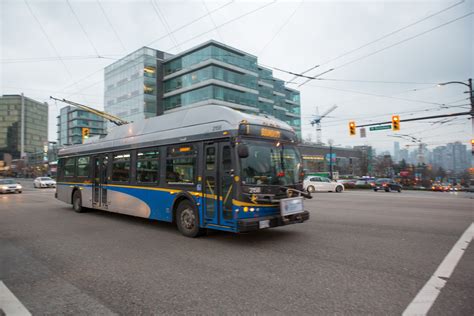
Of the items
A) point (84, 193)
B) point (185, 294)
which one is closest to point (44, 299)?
point (185, 294)

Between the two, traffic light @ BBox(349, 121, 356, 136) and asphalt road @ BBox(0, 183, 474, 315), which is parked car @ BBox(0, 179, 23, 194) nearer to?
asphalt road @ BBox(0, 183, 474, 315)

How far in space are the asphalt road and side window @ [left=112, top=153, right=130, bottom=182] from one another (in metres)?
2.19

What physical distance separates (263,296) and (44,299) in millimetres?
2870

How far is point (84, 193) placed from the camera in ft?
39.5

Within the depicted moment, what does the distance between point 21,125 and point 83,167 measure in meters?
133

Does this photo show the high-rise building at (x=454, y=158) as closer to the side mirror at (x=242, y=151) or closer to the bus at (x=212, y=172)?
the bus at (x=212, y=172)

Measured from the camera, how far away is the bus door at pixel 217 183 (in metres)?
6.46

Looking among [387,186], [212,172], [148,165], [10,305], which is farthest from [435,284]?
[387,186]

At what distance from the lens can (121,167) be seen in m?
10.1

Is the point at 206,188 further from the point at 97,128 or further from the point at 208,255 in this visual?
the point at 97,128

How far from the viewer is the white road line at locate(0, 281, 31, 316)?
334 cm

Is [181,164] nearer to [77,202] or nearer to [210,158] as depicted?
[210,158]

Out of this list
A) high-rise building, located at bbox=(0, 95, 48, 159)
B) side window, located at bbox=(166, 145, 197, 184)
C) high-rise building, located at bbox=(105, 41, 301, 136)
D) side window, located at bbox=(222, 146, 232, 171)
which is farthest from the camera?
high-rise building, located at bbox=(0, 95, 48, 159)

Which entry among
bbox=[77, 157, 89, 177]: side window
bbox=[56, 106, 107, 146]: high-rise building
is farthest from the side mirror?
bbox=[56, 106, 107, 146]: high-rise building
